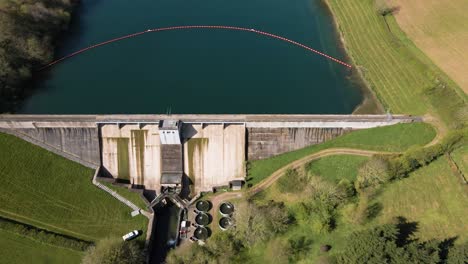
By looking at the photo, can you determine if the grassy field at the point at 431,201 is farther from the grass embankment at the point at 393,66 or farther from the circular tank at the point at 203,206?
the circular tank at the point at 203,206

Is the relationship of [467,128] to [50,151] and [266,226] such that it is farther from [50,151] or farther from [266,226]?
[50,151]

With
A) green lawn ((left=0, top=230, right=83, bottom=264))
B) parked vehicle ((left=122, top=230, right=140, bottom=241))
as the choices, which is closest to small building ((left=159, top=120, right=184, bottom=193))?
parked vehicle ((left=122, top=230, right=140, bottom=241))

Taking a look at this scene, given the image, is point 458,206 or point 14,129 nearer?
point 458,206

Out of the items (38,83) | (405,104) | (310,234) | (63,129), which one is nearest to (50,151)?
(63,129)

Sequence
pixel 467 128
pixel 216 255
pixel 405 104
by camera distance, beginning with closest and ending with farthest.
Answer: pixel 216 255, pixel 467 128, pixel 405 104

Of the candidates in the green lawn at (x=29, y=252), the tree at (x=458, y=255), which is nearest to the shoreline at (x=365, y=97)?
the tree at (x=458, y=255)

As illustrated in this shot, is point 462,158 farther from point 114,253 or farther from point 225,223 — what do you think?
point 114,253
